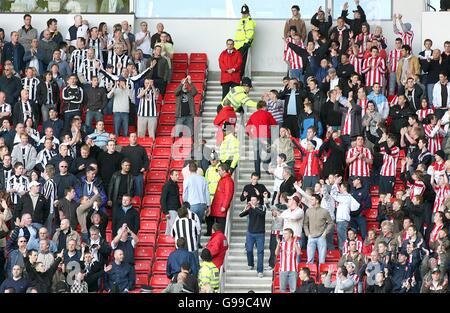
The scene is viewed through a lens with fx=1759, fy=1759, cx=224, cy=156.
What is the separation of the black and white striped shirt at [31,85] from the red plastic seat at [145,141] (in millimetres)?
2377

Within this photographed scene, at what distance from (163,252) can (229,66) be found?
5807 mm

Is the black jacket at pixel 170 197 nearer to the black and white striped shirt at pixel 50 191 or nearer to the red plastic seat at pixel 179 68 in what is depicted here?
the black and white striped shirt at pixel 50 191

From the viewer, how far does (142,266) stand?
109 ft

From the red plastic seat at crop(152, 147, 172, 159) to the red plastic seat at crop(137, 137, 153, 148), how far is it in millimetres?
196

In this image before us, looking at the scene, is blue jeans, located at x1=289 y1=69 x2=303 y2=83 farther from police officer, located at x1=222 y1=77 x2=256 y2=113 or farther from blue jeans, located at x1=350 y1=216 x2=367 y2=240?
blue jeans, located at x1=350 y1=216 x2=367 y2=240

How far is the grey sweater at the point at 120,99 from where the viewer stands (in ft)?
121

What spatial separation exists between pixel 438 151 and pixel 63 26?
10202mm

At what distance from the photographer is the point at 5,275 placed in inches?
1265

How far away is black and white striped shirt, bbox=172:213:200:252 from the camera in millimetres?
32438

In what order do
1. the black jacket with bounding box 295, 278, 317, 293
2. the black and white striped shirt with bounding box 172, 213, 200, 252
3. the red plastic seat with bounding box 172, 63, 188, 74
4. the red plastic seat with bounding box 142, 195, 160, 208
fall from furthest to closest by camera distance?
the red plastic seat with bounding box 172, 63, 188, 74, the red plastic seat with bounding box 142, 195, 160, 208, the black and white striped shirt with bounding box 172, 213, 200, 252, the black jacket with bounding box 295, 278, 317, 293

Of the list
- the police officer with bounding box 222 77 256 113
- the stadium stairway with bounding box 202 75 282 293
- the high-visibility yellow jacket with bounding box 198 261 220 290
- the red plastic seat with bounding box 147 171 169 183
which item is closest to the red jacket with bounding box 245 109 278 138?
the police officer with bounding box 222 77 256 113

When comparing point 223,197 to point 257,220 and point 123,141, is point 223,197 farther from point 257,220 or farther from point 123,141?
point 123,141

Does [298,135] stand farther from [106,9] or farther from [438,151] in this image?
[106,9]

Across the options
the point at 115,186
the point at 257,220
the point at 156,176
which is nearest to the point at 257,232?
the point at 257,220
